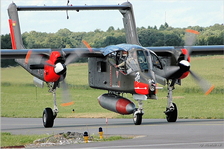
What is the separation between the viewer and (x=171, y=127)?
1073 inches

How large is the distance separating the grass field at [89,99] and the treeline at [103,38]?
4255 millimetres

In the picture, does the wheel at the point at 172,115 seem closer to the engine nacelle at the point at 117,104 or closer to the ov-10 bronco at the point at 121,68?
the ov-10 bronco at the point at 121,68

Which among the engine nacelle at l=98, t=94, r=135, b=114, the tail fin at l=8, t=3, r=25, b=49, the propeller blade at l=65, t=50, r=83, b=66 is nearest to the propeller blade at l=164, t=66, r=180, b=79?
the engine nacelle at l=98, t=94, r=135, b=114

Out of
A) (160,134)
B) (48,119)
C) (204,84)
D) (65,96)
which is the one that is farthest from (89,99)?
(160,134)

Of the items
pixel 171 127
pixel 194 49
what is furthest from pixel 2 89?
pixel 171 127

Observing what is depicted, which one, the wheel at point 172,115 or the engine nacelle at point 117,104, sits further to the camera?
the wheel at point 172,115

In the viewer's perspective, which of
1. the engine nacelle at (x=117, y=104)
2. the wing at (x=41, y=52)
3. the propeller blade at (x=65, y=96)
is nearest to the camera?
the engine nacelle at (x=117, y=104)

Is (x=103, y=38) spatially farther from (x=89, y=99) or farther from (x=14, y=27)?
(x=14, y=27)

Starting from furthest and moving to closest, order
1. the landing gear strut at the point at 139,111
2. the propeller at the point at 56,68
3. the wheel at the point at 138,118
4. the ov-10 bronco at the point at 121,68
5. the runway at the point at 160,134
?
the propeller at the point at 56,68 < the ov-10 bronco at the point at 121,68 < the wheel at the point at 138,118 < the landing gear strut at the point at 139,111 < the runway at the point at 160,134

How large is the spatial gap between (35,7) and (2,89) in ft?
69.3

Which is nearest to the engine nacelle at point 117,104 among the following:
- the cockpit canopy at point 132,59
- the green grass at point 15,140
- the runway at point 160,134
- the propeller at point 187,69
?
the runway at point 160,134

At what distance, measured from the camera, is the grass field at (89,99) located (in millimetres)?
39188

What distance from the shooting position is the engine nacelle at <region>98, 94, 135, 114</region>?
2826 cm

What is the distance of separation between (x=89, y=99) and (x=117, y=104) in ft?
80.0
